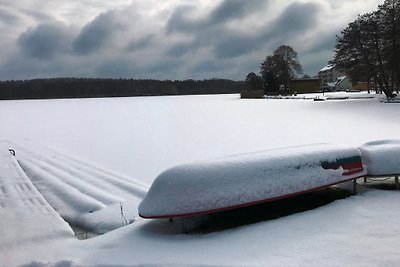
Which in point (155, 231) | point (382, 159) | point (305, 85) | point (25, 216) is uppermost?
point (305, 85)

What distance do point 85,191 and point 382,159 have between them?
8.48m

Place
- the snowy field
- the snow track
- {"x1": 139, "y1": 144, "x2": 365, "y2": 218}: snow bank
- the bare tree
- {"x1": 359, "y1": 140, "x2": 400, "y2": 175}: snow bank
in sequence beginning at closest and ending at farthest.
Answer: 1. the snowy field
2. {"x1": 139, "y1": 144, "x2": 365, "y2": 218}: snow bank
3. {"x1": 359, "y1": 140, "x2": 400, "y2": 175}: snow bank
4. the snow track
5. the bare tree

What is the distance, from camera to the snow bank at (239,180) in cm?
753

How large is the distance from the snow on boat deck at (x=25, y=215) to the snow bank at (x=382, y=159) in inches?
275

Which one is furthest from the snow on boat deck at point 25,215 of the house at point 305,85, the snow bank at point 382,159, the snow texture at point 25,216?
the house at point 305,85

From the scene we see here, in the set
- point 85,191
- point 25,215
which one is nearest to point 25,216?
point 25,215

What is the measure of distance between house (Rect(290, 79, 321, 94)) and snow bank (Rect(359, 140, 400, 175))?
84893 millimetres

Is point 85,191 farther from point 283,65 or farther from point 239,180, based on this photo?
point 283,65

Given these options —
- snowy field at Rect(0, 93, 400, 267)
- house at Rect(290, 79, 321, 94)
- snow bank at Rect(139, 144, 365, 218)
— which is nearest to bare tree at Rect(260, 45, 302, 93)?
house at Rect(290, 79, 321, 94)

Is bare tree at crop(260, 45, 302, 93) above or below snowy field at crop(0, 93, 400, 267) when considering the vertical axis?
above

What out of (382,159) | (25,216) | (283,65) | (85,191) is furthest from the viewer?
(283,65)

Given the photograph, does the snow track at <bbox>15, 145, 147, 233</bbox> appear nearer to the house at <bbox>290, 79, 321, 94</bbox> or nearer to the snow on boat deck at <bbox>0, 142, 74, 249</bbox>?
the snow on boat deck at <bbox>0, 142, 74, 249</bbox>

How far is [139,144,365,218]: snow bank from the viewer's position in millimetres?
7531

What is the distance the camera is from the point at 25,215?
10.2 m
